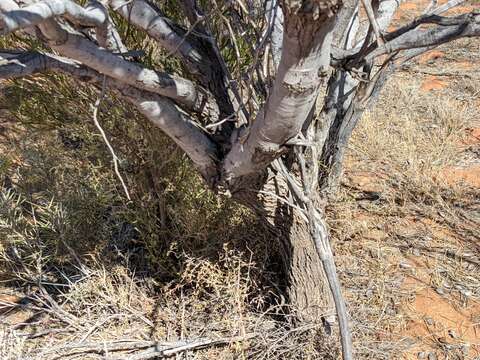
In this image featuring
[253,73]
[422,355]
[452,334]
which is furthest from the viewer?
[452,334]

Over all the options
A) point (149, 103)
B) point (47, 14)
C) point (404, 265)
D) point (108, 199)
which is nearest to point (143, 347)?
point (108, 199)

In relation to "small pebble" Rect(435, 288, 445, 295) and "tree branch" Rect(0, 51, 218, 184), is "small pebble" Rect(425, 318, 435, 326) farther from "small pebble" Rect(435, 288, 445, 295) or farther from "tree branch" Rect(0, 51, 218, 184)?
"tree branch" Rect(0, 51, 218, 184)

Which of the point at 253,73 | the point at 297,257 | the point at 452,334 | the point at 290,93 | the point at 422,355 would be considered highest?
the point at 253,73

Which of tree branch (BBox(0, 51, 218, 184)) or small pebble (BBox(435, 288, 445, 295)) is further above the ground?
tree branch (BBox(0, 51, 218, 184))

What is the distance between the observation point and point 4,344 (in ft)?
8.78

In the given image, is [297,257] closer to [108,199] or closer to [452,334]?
[452,334]

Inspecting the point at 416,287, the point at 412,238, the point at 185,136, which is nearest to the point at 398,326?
the point at 416,287

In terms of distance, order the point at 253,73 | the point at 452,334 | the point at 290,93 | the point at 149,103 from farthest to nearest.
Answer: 1. the point at 452,334
2. the point at 253,73
3. the point at 149,103
4. the point at 290,93

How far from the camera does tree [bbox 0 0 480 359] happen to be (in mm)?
1446

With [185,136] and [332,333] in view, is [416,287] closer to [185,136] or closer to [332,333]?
[332,333]

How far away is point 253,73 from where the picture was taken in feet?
6.98

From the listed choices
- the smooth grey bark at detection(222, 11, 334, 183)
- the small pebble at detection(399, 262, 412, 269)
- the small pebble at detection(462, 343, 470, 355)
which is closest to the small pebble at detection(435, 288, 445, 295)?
the small pebble at detection(399, 262, 412, 269)

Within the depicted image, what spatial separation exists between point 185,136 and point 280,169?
416mm

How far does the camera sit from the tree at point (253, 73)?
1.45 metres
